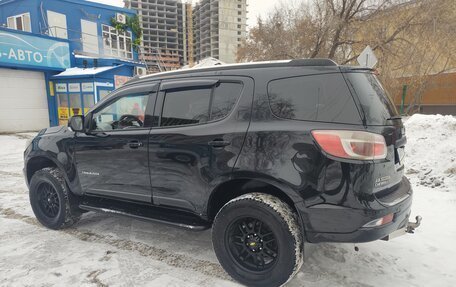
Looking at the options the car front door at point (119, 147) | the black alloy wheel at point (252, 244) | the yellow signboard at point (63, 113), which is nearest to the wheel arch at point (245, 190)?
the black alloy wheel at point (252, 244)

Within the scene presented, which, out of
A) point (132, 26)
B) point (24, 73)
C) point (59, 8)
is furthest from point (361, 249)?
point (132, 26)

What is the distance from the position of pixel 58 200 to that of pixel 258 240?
2.77 m

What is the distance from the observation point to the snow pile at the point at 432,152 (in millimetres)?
5703

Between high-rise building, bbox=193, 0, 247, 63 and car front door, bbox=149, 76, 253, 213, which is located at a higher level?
high-rise building, bbox=193, 0, 247, 63

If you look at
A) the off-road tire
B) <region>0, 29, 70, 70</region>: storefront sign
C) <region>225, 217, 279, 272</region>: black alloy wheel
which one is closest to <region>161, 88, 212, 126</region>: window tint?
<region>225, 217, 279, 272</region>: black alloy wheel

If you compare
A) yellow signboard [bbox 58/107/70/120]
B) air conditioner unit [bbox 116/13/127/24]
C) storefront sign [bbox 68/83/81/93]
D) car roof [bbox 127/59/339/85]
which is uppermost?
air conditioner unit [bbox 116/13/127/24]

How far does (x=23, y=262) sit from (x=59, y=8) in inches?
874

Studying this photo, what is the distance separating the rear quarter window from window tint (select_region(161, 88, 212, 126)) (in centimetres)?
69

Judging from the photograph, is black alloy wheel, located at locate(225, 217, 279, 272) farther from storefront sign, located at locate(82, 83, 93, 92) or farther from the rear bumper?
storefront sign, located at locate(82, 83, 93, 92)

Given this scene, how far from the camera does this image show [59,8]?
21.0m

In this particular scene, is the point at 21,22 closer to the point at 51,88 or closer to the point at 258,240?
the point at 51,88

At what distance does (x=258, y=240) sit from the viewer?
277 centimetres

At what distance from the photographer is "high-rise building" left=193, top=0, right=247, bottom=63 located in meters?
116

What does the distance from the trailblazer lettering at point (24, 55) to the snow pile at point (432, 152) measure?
16.7 metres
